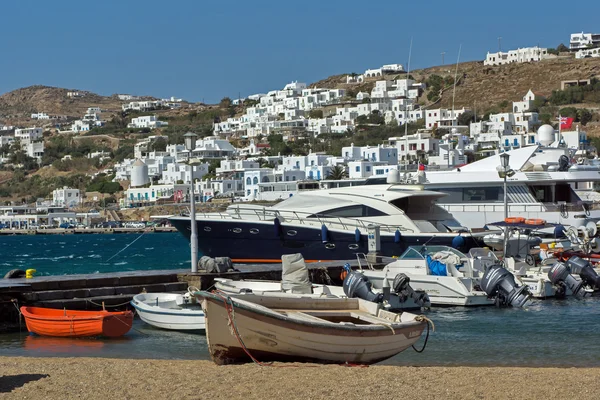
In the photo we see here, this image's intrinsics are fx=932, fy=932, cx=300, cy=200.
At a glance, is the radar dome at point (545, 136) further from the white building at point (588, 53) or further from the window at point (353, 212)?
the white building at point (588, 53)

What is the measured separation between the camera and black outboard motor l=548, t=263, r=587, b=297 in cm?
2397

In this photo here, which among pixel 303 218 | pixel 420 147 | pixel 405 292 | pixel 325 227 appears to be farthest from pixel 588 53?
pixel 405 292

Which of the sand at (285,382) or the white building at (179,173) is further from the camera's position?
the white building at (179,173)

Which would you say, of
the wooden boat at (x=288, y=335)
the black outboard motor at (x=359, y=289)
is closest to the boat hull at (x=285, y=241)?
the black outboard motor at (x=359, y=289)

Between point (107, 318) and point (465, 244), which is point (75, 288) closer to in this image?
point (107, 318)

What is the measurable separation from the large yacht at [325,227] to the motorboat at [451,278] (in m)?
5.63

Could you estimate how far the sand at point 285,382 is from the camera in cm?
1134

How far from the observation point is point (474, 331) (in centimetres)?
1892

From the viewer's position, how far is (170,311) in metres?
18.5

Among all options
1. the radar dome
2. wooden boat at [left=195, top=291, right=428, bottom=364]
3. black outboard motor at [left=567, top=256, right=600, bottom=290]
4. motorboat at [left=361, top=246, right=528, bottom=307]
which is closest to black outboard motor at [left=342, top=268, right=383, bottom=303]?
motorboat at [left=361, top=246, right=528, bottom=307]

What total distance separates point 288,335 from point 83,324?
6.14 meters

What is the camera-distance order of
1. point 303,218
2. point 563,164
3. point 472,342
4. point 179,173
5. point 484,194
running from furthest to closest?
1. point 179,173
2. point 563,164
3. point 484,194
4. point 303,218
5. point 472,342

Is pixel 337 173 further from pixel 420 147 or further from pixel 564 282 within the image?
pixel 564 282

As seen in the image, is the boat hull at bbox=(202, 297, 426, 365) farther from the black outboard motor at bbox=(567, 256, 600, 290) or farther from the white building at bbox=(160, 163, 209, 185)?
the white building at bbox=(160, 163, 209, 185)
